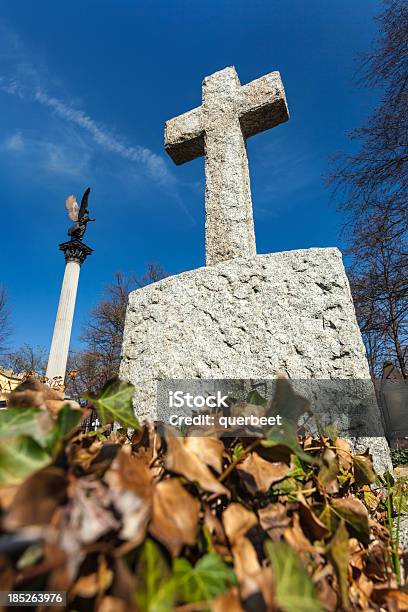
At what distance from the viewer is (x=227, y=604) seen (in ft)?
1.11

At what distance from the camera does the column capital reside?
526 inches

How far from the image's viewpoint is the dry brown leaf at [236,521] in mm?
478

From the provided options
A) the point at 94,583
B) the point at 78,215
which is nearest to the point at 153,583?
the point at 94,583

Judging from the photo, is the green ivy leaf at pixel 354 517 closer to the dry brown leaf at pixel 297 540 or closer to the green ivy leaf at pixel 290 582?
the dry brown leaf at pixel 297 540

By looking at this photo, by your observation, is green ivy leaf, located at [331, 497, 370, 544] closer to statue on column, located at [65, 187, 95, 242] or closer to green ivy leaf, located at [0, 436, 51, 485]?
green ivy leaf, located at [0, 436, 51, 485]

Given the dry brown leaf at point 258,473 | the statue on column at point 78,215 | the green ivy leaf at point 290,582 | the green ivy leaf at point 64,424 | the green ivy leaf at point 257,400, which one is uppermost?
the statue on column at point 78,215

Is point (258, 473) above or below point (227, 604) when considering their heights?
above

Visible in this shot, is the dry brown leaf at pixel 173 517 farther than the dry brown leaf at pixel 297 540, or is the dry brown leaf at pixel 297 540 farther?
the dry brown leaf at pixel 297 540

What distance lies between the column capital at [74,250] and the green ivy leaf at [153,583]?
46.5ft

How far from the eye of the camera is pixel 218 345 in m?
1.63

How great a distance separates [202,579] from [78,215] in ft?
51.5

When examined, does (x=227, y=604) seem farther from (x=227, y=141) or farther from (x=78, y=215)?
(x=78, y=215)

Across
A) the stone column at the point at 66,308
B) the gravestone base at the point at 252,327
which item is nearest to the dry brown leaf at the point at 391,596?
the gravestone base at the point at 252,327

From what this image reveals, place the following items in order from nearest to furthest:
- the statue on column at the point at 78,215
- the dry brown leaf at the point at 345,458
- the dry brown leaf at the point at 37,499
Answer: the dry brown leaf at the point at 37,499 < the dry brown leaf at the point at 345,458 < the statue on column at the point at 78,215
